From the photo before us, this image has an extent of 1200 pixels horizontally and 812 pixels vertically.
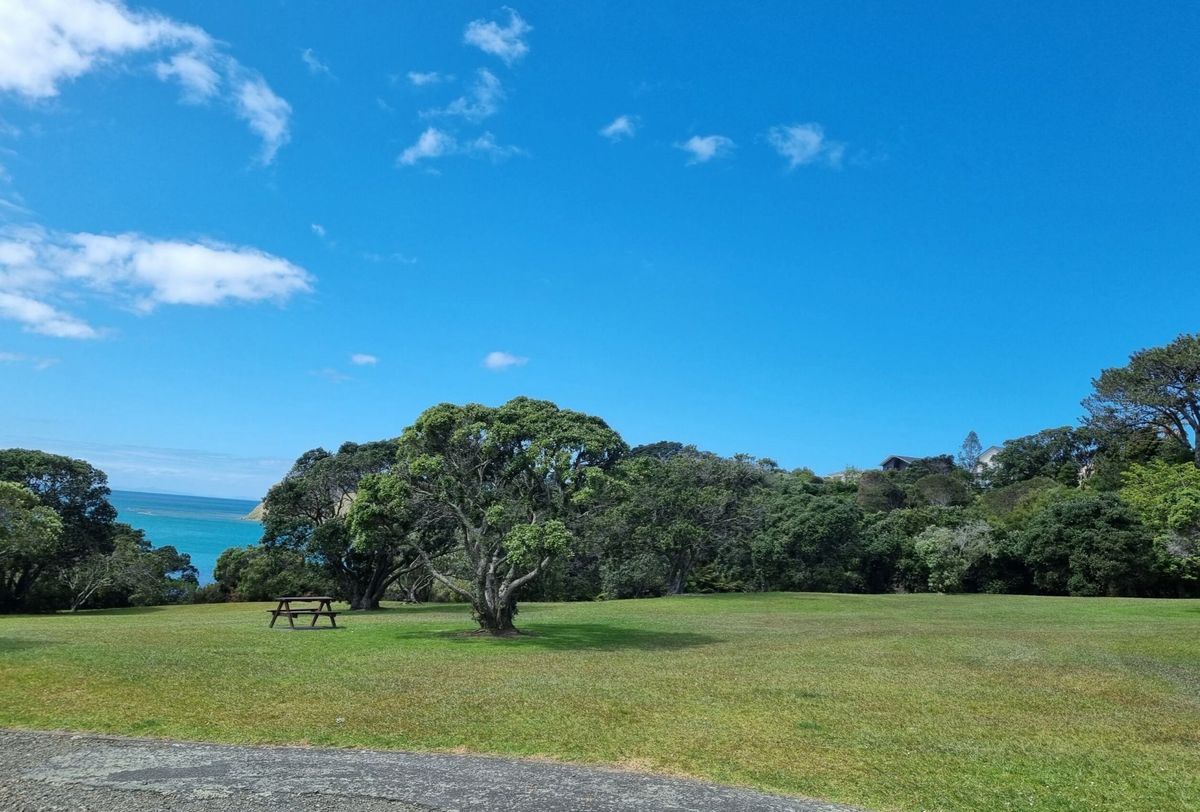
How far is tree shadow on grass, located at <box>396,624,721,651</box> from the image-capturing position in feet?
62.3

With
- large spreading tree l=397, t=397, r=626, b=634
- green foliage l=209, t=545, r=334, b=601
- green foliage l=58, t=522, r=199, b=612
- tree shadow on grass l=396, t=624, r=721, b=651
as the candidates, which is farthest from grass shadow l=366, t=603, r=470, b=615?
green foliage l=58, t=522, r=199, b=612

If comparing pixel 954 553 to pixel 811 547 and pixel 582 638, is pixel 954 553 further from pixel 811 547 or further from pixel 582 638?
pixel 582 638

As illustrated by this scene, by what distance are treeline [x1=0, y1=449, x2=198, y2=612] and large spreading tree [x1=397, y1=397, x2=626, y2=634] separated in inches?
1049

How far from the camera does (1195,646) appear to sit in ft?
60.9

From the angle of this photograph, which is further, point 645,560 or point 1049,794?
point 645,560

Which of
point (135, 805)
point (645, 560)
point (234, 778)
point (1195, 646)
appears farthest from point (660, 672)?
point (645, 560)

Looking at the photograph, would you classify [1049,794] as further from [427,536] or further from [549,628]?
[427,536]

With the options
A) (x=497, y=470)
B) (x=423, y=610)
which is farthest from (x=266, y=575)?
(x=497, y=470)

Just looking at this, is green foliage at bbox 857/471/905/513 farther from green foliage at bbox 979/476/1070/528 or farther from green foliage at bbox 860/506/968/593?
green foliage at bbox 860/506/968/593

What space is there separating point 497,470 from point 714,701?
10845 millimetres

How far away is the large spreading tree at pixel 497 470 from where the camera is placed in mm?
19953

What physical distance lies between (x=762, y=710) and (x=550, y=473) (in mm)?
10471

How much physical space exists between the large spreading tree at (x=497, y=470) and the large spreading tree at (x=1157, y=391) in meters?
48.8

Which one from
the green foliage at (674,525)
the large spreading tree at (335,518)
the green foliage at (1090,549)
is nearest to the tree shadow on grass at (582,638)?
the large spreading tree at (335,518)
